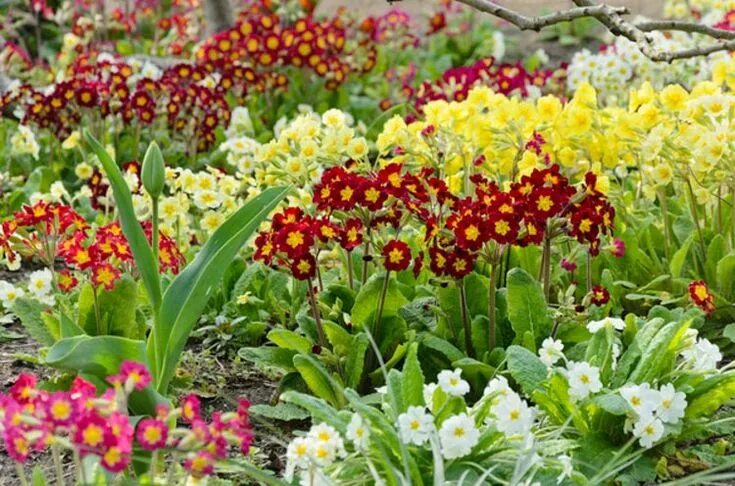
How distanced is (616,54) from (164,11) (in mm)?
4742

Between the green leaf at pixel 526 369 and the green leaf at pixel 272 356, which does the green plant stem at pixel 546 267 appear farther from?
the green leaf at pixel 272 356

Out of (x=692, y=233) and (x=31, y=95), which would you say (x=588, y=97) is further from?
(x=31, y=95)

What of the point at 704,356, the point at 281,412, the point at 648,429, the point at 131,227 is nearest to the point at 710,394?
the point at 704,356

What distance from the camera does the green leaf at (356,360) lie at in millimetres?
3311

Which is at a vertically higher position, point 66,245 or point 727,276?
point 66,245

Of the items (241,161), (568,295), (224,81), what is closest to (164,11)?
(224,81)

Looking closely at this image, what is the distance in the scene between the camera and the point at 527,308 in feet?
11.2

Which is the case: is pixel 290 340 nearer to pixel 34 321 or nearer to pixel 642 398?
pixel 34 321

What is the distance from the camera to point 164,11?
32.0 ft

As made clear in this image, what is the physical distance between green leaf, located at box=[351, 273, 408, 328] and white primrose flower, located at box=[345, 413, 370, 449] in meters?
0.76

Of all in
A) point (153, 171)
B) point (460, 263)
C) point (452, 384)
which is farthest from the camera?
point (460, 263)

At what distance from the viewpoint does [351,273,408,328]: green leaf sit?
3.41m

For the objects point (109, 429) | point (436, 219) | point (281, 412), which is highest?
point (109, 429)

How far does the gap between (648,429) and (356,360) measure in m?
0.81
